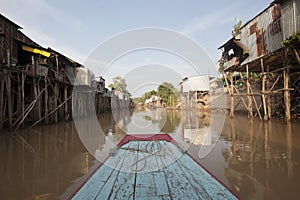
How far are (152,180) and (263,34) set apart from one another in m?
12.5

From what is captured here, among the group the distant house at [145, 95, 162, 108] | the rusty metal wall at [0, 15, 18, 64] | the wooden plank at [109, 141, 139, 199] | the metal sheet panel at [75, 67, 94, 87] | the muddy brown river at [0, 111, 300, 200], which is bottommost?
the muddy brown river at [0, 111, 300, 200]

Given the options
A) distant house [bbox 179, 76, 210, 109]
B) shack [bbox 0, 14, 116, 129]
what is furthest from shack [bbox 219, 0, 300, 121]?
distant house [bbox 179, 76, 210, 109]

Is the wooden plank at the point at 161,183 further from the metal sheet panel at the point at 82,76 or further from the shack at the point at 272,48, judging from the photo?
the metal sheet panel at the point at 82,76

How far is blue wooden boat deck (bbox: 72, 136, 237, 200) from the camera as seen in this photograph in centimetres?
258

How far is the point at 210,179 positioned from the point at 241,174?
1137mm

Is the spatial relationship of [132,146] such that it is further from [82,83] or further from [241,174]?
[82,83]

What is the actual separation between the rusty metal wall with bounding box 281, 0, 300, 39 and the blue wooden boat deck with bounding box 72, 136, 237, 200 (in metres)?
9.23

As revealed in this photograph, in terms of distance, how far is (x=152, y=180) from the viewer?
3.09 meters

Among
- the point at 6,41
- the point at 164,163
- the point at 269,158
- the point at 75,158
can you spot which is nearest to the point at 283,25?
the point at 269,158

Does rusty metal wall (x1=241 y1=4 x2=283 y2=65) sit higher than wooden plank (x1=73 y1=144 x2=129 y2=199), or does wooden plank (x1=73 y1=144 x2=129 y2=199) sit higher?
rusty metal wall (x1=241 y1=4 x2=283 y2=65)

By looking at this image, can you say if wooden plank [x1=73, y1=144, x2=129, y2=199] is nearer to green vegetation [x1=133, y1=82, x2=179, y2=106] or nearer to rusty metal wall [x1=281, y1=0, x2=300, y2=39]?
rusty metal wall [x1=281, y1=0, x2=300, y2=39]

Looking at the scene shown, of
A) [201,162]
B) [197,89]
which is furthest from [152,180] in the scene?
[197,89]

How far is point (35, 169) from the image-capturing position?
4.47 meters

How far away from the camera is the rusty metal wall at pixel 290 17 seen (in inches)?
376
